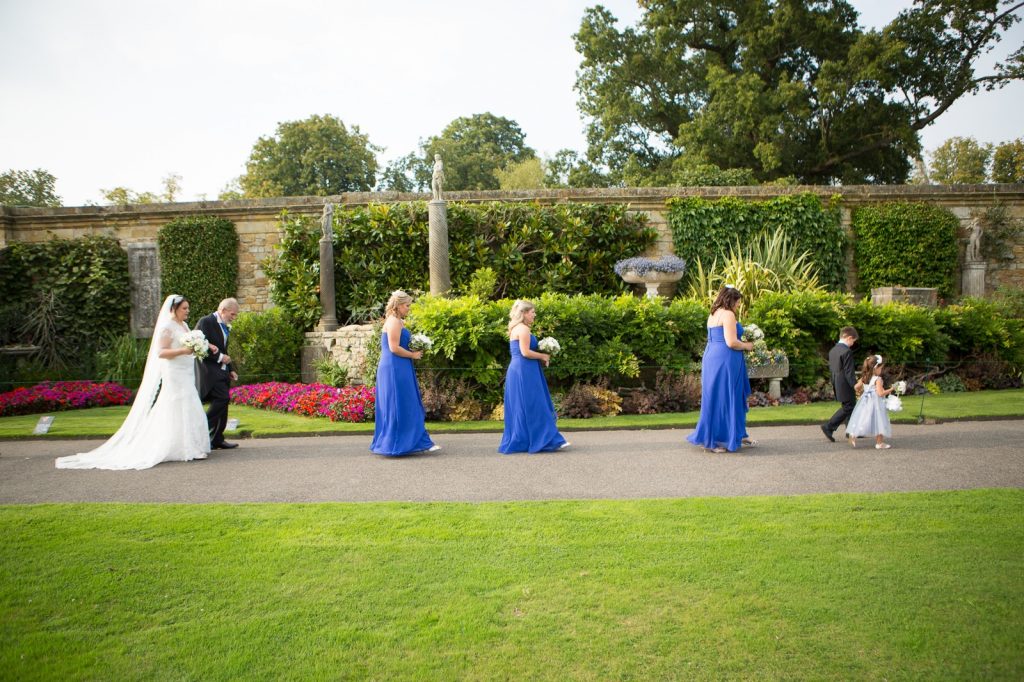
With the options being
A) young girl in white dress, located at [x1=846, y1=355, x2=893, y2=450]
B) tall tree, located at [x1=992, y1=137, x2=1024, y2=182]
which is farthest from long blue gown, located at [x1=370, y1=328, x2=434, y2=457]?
tall tree, located at [x1=992, y1=137, x2=1024, y2=182]

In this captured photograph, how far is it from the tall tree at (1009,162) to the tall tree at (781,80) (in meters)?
9.09

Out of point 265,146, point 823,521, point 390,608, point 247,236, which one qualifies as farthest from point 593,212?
point 265,146

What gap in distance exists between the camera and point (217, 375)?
328 inches

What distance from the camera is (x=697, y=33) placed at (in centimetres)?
2648

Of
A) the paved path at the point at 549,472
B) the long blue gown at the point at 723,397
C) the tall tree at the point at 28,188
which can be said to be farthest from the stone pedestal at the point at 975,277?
the tall tree at the point at 28,188

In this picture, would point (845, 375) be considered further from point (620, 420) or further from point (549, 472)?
point (549, 472)

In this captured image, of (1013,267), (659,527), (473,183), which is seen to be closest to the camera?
(659,527)

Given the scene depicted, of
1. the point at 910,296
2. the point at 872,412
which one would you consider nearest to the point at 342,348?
the point at 872,412

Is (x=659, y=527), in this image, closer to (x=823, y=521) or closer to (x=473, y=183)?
(x=823, y=521)

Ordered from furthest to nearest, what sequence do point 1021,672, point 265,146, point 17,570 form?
point 265,146
point 17,570
point 1021,672

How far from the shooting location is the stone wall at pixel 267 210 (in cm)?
1669

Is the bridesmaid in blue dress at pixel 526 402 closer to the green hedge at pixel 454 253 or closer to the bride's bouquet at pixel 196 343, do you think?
the bride's bouquet at pixel 196 343

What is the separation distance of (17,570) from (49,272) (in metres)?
14.2

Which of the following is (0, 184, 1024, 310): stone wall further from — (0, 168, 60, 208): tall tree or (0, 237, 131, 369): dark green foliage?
(0, 168, 60, 208): tall tree
